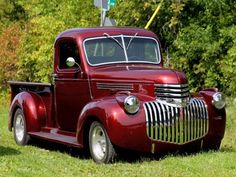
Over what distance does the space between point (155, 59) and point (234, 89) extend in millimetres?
6887

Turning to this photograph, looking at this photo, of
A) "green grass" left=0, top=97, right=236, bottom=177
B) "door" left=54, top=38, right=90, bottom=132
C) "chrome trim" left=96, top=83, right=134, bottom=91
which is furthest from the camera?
"door" left=54, top=38, right=90, bottom=132

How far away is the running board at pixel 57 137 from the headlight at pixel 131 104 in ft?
4.20

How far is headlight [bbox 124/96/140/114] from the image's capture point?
26.9 ft

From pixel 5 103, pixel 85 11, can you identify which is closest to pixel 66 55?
pixel 85 11

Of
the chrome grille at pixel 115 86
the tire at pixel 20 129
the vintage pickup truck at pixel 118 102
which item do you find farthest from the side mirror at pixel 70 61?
the tire at pixel 20 129

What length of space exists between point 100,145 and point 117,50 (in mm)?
1769

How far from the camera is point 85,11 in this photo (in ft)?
86.1

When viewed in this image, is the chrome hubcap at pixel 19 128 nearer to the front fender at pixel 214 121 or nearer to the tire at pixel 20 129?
the tire at pixel 20 129

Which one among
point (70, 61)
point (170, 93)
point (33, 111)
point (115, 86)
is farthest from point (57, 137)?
point (170, 93)

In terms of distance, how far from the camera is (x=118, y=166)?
823 cm

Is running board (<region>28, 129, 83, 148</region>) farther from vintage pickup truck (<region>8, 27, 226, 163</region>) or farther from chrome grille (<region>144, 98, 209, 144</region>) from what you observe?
chrome grille (<region>144, 98, 209, 144</region>)

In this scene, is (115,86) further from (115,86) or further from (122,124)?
(122,124)

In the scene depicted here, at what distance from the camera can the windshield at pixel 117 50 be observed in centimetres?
969

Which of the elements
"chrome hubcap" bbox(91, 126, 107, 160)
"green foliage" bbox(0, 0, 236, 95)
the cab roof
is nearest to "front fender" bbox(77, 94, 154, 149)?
"chrome hubcap" bbox(91, 126, 107, 160)
